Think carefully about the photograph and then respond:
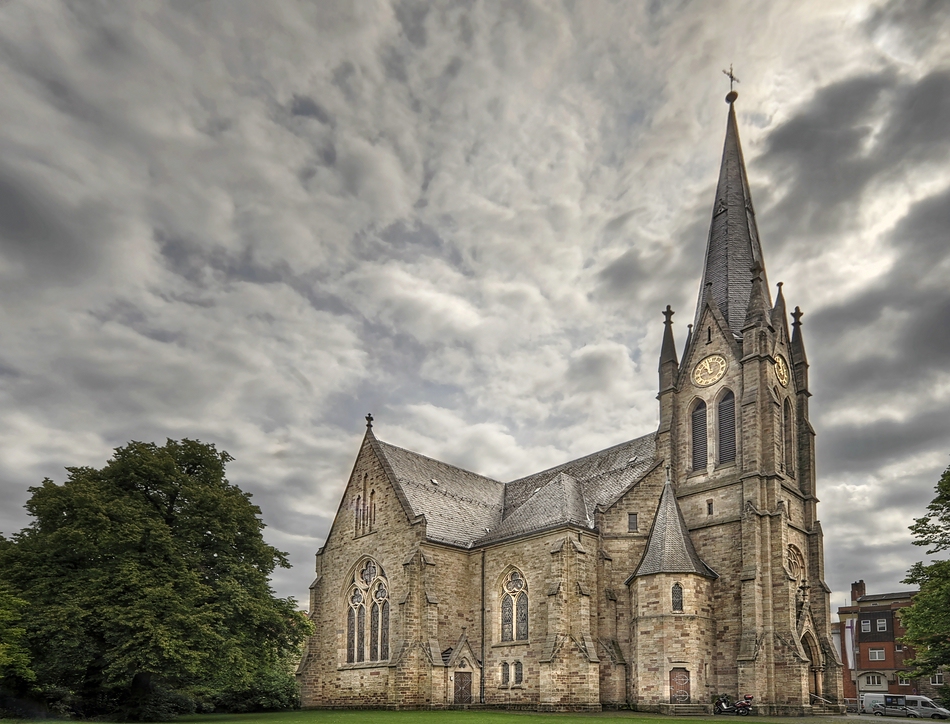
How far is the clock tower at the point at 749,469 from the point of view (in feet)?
112

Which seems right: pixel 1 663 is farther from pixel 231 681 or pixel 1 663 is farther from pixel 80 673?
pixel 231 681

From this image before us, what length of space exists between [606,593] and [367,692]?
14.8 meters

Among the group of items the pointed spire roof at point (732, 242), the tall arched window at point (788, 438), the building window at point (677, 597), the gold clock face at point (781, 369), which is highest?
the pointed spire roof at point (732, 242)

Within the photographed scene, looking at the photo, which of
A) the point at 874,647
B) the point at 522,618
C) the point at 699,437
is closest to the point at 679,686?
the point at 522,618

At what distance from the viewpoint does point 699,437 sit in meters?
41.5

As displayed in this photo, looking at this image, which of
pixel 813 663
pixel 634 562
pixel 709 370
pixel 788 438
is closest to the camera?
pixel 813 663

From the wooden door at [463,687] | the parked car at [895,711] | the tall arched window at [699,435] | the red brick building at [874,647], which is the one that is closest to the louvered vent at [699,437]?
the tall arched window at [699,435]

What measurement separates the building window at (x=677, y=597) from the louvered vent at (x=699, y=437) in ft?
25.6

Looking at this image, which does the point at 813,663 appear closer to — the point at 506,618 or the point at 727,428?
the point at 727,428

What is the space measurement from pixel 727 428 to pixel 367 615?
2365 centimetres

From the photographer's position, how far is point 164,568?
30.8m

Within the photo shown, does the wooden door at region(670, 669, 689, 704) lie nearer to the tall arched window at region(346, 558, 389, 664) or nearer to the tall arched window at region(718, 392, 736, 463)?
the tall arched window at region(718, 392, 736, 463)

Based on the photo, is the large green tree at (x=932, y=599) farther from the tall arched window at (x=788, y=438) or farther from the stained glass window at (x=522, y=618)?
the stained glass window at (x=522, y=618)

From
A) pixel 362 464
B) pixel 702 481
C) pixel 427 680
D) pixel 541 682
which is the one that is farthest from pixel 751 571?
pixel 362 464
